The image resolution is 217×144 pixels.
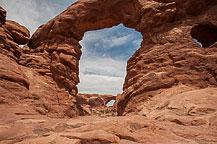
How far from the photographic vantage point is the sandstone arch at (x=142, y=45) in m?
6.90

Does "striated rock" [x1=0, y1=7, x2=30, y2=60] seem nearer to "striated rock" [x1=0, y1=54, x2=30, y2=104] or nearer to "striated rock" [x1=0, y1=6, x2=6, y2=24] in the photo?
"striated rock" [x1=0, y1=6, x2=6, y2=24]

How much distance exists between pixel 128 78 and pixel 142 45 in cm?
259

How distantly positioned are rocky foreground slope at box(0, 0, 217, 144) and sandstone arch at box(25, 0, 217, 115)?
5 cm

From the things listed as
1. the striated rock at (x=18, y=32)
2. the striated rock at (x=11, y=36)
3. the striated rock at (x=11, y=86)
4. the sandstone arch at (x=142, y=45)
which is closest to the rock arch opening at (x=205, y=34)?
the sandstone arch at (x=142, y=45)

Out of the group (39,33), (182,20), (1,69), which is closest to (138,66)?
(182,20)

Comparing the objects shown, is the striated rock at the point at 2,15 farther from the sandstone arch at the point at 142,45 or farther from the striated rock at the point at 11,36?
the sandstone arch at the point at 142,45

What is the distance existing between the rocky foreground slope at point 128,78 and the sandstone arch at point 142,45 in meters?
0.05

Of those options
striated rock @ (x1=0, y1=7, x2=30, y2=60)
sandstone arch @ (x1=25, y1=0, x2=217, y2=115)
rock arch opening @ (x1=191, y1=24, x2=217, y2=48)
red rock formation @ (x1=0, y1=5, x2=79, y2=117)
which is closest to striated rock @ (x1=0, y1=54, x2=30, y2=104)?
red rock formation @ (x1=0, y1=5, x2=79, y2=117)

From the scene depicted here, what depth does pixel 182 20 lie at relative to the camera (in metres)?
8.70

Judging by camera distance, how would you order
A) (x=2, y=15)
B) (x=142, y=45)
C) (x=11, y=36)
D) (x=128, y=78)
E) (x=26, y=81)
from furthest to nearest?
(x=11, y=36) → (x=2, y=15) → (x=142, y=45) → (x=128, y=78) → (x=26, y=81)

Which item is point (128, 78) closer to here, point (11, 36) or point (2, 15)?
point (11, 36)

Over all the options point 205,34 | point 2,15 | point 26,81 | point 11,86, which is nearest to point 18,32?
point 2,15

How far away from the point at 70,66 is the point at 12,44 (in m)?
4.66

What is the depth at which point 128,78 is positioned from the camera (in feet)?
30.0
